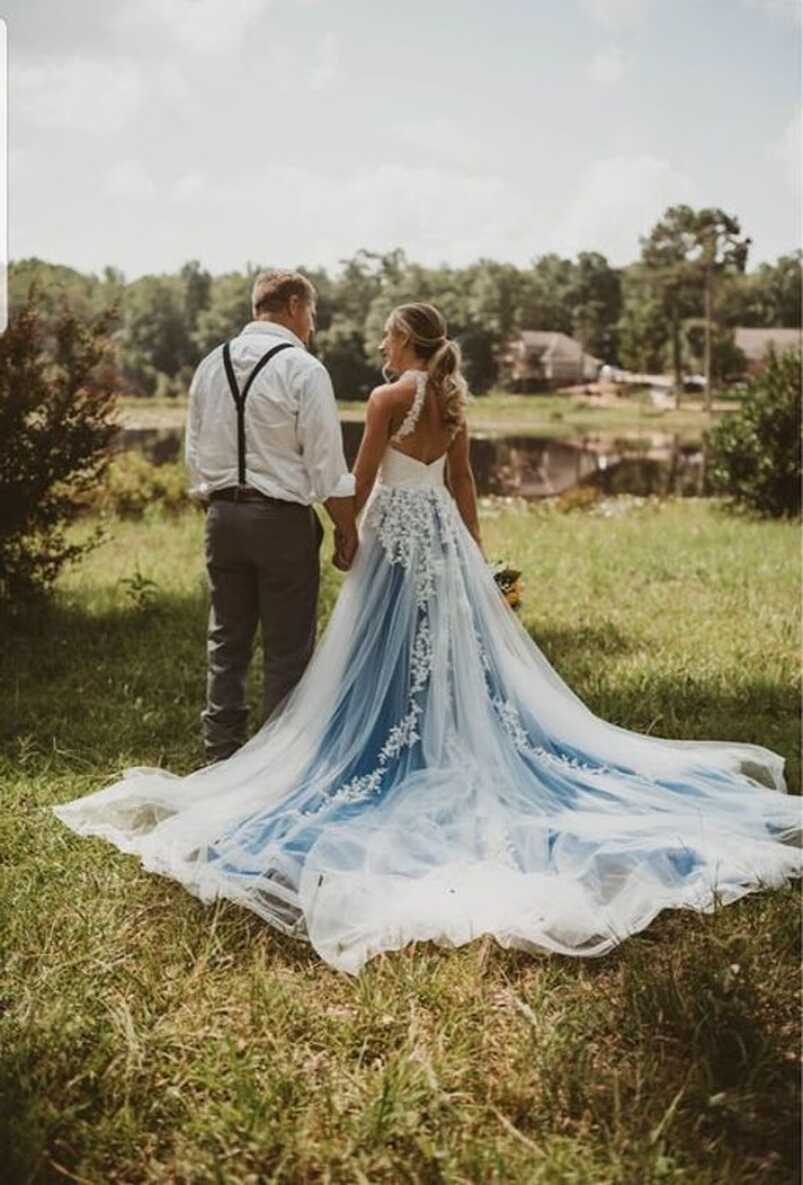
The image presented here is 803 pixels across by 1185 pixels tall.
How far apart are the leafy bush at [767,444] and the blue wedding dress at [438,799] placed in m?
9.58

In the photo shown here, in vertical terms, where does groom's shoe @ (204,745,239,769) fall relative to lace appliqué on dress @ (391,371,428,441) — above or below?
below

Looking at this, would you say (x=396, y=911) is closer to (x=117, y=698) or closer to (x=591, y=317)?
(x=117, y=698)

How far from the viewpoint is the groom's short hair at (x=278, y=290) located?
4543 millimetres

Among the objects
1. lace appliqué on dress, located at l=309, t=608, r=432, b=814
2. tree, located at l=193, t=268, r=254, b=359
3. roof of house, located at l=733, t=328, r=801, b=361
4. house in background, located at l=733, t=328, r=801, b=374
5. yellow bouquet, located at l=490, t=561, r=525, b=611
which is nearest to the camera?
lace appliqué on dress, located at l=309, t=608, r=432, b=814

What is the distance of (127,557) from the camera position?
37.1ft

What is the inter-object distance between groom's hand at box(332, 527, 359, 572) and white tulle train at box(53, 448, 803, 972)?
56 mm

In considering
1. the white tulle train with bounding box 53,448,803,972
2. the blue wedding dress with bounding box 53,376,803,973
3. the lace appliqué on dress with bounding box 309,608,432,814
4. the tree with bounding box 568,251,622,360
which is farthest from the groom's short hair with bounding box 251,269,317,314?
the tree with bounding box 568,251,622,360

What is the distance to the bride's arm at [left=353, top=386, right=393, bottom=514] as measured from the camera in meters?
4.53

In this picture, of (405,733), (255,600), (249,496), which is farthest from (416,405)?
(405,733)

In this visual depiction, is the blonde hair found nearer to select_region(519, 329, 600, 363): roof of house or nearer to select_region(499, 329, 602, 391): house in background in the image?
select_region(499, 329, 602, 391): house in background

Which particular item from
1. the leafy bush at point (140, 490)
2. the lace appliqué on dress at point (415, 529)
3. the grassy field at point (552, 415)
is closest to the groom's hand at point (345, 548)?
the lace appliqué on dress at point (415, 529)

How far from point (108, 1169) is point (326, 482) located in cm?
270

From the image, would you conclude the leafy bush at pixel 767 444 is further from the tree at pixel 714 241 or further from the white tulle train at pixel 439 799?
the tree at pixel 714 241

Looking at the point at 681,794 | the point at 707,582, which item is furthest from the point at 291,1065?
the point at 707,582
